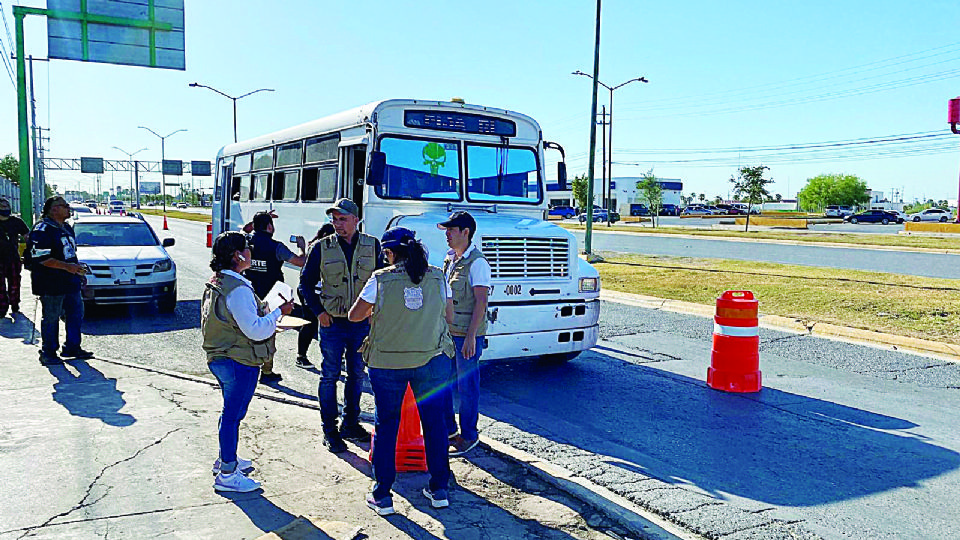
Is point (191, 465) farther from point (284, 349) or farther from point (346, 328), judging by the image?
point (284, 349)

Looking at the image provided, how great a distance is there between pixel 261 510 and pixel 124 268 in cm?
853

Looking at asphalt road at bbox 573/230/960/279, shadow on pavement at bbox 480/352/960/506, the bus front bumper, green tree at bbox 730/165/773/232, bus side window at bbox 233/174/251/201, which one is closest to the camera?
shadow on pavement at bbox 480/352/960/506

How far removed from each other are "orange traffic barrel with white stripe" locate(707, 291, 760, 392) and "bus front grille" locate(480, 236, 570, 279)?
1621 millimetres

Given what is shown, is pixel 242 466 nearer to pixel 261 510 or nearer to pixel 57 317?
pixel 261 510

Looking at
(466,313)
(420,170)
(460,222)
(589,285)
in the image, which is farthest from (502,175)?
(466,313)

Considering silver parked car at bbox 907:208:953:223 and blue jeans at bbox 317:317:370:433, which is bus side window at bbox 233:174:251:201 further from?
silver parked car at bbox 907:208:953:223

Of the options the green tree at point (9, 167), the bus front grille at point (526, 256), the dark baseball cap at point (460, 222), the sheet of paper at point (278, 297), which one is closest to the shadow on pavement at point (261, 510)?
the sheet of paper at point (278, 297)

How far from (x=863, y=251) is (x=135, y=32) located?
25.9 meters

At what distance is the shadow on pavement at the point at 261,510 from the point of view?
14.3 feet

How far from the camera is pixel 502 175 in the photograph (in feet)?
30.0

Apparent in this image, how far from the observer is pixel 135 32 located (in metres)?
23.1

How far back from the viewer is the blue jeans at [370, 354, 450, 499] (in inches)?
177

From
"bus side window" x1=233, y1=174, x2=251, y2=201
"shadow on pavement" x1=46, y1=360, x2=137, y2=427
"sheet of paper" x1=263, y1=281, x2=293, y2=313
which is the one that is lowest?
"shadow on pavement" x1=46, y1=360, x2=137, y2=427

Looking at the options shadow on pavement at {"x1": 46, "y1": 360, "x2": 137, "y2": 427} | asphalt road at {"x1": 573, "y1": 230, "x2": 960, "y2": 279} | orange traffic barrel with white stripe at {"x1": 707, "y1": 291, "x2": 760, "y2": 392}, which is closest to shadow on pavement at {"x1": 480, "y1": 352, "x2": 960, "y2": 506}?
orange traffic barrel with white stripe at {"x1": 707, "y1": 291, "x2": 760, "y2": 392}
